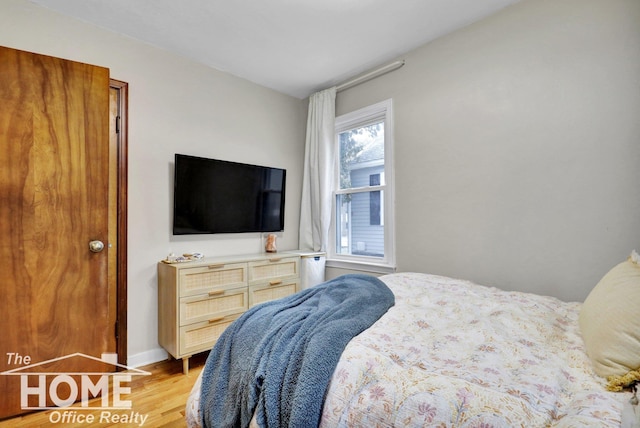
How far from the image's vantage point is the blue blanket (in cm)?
91

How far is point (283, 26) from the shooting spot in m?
2.33

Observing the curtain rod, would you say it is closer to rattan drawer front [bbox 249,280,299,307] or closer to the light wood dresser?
the light wood dresser

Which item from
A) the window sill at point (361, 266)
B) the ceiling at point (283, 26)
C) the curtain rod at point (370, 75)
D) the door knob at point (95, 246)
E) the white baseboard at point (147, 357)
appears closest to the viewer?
the door knob at point (95, 246)

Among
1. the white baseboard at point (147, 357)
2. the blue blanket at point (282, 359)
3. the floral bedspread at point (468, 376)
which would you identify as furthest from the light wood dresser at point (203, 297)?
the floral bedspread at point (468, 376)

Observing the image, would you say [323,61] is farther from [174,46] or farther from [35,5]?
[35,5]

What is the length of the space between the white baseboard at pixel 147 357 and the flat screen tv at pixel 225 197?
0.98 meters

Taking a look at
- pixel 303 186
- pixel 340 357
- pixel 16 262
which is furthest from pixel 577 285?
pixel 16 262

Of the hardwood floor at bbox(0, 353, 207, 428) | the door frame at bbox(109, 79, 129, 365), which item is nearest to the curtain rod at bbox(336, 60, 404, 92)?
the door frame at bbox(109, 79, 129, 365)

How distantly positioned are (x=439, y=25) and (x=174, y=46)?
2170 millimetres

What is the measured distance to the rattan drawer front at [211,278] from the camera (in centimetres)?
229

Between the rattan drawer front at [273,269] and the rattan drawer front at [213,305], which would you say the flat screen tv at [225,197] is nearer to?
the rattan drawer front at [273,269]

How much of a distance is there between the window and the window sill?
0.03 metres

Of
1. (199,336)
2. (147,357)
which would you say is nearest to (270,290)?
(199,336)

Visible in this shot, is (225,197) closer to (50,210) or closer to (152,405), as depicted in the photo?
(50,210)
